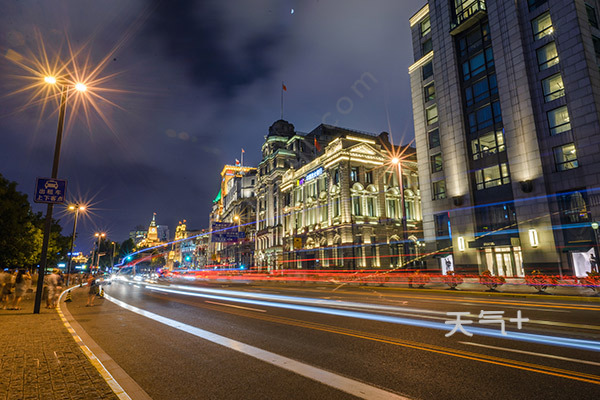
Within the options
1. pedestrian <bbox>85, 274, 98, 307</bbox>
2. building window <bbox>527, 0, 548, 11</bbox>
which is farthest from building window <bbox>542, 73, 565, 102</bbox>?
pedestrian <bbox>85, 274, 98, 307</bbox>

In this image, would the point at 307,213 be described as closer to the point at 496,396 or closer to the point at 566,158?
the point at 566,158

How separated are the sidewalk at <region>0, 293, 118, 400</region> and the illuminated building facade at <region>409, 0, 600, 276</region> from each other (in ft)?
94.6

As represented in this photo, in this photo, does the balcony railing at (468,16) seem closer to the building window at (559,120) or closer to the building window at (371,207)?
the building window at (559,120)

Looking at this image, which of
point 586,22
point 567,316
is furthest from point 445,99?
point 567,316

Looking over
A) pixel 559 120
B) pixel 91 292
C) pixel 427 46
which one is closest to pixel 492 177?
pixel 559 120

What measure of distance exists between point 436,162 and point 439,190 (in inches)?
129

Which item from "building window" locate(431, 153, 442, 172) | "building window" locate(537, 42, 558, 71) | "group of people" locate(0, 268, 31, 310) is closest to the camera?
"group of people" locate(0, 268, 31, 310)

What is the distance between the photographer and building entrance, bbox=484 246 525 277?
27.1m

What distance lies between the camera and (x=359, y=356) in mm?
6531

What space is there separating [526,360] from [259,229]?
7255 centimetres

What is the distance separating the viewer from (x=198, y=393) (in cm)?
484

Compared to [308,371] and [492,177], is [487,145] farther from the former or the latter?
[308,371]

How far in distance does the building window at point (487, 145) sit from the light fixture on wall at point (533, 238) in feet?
25.7

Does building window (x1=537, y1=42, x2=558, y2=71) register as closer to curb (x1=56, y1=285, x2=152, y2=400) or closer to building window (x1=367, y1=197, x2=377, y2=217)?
building window (x1=367, y1=197, x2=377, y2=217)
